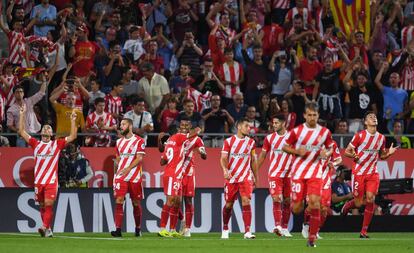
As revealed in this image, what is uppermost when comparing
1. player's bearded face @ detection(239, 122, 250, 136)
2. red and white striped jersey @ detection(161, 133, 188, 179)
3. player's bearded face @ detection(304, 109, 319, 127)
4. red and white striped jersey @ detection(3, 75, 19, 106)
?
red and white striped jersey @ detection(3, 75, 19, 106)

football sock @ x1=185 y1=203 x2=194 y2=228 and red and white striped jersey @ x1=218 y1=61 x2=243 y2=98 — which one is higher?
red and white striped jersey @ x1=218 y1=61 x2=243 y2=98

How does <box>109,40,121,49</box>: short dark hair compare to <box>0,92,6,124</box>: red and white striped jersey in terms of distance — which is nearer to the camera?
<box>0,92,6,124</box>: red and white striped jersey

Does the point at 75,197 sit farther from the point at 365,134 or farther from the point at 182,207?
the point at 365,134

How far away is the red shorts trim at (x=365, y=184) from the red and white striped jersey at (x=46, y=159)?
5.82m

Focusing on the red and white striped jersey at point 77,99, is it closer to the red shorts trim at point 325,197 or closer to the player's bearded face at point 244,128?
the player's bearded face at point 244,128

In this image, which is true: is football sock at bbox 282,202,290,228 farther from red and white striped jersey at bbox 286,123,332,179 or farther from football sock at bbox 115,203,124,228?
red and white striped jersey at bbox 286,123,332,179

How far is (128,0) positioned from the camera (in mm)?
29797

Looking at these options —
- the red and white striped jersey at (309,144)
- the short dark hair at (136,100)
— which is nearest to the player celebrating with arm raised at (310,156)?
the red and white striped jersey at (309,144)

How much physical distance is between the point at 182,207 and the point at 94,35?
5383 mm

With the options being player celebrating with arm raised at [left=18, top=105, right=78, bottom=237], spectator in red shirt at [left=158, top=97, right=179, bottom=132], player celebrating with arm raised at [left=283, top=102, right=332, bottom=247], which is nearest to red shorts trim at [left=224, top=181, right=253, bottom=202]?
player celebrating with arm raised at [left=18, top=105, right=78, bottom=237]

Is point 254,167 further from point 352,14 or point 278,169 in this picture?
point 352,14

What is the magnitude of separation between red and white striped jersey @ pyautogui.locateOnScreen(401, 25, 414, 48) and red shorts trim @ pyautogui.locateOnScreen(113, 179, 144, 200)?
11.6 m

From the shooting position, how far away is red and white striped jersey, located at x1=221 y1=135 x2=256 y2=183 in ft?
76.0

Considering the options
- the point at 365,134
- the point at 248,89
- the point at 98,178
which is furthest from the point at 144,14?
the point at 365,134
